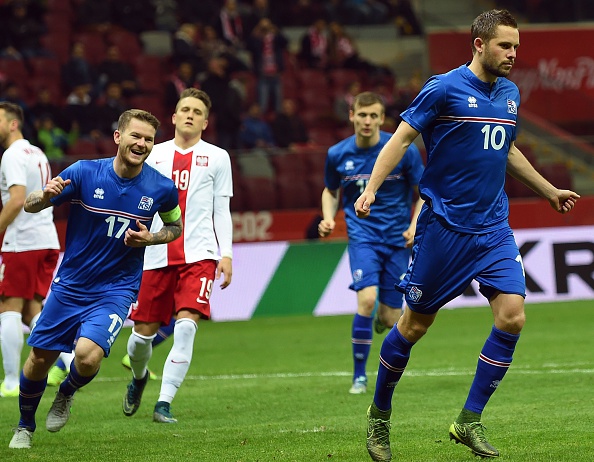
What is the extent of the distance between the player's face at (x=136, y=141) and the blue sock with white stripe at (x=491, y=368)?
8.01 ft

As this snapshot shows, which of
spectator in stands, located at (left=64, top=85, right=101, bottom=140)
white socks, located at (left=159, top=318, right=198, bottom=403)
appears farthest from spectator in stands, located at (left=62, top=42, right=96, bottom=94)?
white socks, located at (left=159, top=318, right=198, bottom=403)

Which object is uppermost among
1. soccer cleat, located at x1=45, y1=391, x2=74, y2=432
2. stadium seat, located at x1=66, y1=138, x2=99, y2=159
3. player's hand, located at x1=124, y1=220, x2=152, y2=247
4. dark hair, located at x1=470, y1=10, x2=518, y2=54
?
dark hair, located at x1=470, y1=10, x2=518, y2=54

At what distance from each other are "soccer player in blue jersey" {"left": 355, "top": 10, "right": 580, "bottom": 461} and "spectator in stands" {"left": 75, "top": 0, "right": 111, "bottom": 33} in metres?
17.0

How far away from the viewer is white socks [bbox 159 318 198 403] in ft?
26.0

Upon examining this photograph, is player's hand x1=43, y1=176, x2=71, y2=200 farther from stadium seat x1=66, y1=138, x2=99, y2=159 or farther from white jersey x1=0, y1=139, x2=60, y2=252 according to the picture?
stadium seat x1=66, y1=138, x2=99, y2=159

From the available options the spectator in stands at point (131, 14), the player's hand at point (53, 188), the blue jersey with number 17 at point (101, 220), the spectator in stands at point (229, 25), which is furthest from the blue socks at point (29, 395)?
the spectator in stands at point (131, 14)

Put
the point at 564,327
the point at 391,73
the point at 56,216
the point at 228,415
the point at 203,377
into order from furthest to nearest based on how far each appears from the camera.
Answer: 1. the point at 391,73
2. the point at 56,216
3. the point at 564,327
4. the point at 203,377
5. the point at 228,415

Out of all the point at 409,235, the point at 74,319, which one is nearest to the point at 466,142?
the point at 74,319

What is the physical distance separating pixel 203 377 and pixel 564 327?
5.12m

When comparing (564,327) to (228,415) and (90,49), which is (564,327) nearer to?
(228,415)

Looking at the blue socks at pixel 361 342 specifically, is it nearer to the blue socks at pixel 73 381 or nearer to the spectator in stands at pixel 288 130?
the blue socks at pixel 73 381

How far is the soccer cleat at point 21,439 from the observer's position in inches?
272

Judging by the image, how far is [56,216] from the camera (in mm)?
15930

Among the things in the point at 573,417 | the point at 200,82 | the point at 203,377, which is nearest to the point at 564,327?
the point at 203,377
